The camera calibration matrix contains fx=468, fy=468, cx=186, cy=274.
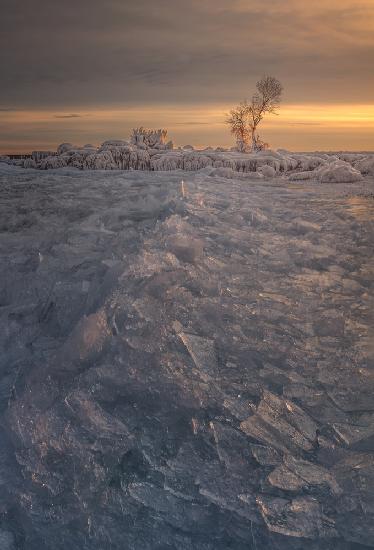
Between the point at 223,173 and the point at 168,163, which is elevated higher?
the point at 168,163

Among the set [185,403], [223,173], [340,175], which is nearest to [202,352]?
[185,403]

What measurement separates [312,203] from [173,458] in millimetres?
5091

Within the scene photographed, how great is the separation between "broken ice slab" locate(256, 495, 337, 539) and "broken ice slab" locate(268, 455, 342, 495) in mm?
50

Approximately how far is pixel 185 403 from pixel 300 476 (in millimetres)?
513

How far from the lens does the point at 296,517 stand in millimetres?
1523

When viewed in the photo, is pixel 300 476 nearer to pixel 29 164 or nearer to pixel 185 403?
pixel 185 403

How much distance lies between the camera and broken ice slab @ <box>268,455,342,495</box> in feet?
5.29

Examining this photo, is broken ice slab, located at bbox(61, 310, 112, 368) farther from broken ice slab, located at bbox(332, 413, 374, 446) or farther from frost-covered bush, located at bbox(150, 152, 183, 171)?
frost-covered bush, located at bbox(150, 152, 183, 171)

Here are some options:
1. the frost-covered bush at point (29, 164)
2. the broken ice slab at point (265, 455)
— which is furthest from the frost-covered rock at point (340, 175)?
the frost-covered bush at point (29, 164)

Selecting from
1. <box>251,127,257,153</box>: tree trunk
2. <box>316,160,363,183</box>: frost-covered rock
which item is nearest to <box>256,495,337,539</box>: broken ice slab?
<box>316,160,363,183</box>: frost-covered rock

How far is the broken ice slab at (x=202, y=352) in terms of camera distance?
6.72ft

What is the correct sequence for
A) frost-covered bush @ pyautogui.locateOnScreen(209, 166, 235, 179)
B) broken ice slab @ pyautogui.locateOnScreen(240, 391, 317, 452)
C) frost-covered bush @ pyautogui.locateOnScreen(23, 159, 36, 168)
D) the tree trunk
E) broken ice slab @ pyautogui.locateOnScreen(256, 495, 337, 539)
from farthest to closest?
the tree trunk, frost-covered bush @ pyautogui.locateOnScreen(23, 159, 36, 168), frost-covered bush @ pyautogui.locateOnScreen(209, 166, 235, 179), broken ice slab @ pyautogui.locateOnScreen(240, 391, 317, 452), broken ice slab @ pyautogui.locateOnScreen(256, 495, 337, 539)

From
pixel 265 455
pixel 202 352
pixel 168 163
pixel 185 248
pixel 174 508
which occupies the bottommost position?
pixel 174 508

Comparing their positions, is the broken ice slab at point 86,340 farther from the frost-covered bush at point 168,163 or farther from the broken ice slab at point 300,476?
the frost-covered bush at point 168,163
